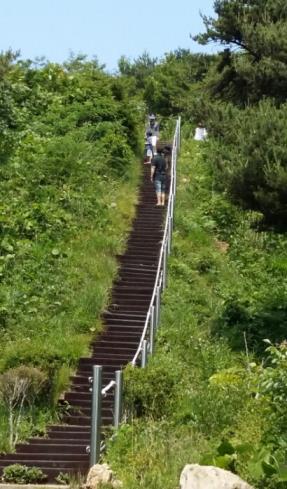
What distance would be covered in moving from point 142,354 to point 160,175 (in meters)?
12.3

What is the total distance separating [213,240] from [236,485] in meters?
16.7

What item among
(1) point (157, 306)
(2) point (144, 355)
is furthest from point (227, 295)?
(2) point (144, 355)

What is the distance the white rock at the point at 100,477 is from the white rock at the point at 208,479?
5.18 feet

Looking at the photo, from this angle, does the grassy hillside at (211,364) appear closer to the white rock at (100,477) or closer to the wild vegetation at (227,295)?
the wild vegetation at (227,295)

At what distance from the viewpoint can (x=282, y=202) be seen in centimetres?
1923

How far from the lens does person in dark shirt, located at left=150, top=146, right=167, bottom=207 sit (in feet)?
94.0

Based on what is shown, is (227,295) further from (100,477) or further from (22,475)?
(100,477)

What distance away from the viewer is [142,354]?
664 inches

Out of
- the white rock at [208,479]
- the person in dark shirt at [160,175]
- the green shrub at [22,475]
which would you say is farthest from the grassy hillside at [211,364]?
the green shrub at [22,475]

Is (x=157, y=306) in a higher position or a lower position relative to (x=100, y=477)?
higher

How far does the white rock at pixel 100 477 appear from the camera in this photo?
481 inches

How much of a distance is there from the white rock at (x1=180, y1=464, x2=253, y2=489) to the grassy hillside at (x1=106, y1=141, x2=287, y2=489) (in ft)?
1.33

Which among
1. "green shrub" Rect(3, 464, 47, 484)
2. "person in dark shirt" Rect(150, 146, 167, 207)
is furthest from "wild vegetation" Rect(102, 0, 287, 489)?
"green shrub" Rect(3, 464, 47, 484)

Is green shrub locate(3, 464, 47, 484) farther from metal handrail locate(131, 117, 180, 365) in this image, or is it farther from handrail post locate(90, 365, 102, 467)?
metal handrail locate(131, 117, 180, 365)
